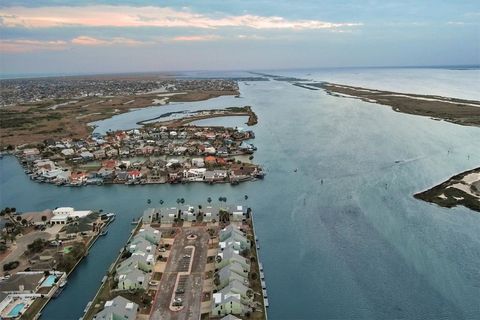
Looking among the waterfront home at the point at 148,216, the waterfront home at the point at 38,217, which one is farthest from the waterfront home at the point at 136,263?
the waterfront home at the point at 38,217

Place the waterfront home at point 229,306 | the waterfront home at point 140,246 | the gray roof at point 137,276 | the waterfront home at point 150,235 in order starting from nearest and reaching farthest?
1. the waterfront home at point 229,306
2. the gray roof at point 137,276
3. the waterfront home at point 140,246
4. the waterfront home at point 150,235

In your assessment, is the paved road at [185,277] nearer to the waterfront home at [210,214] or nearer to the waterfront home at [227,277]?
the waterfront home at [227,277]

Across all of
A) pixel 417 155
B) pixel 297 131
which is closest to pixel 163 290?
pixel 417 155

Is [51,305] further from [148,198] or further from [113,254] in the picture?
[148,198]

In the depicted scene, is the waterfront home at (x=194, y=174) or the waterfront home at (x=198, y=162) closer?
the waterfront home at (x=194, y=174)

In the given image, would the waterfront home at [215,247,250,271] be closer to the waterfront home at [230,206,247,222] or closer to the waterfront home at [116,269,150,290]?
the waterfront home at [116,269,150,290]

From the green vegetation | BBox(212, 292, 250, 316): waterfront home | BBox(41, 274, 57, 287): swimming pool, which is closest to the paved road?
BBox(212, 292, 250, 316): waterfront home
